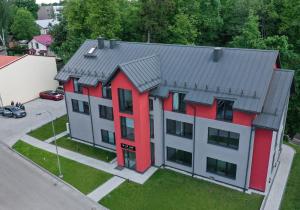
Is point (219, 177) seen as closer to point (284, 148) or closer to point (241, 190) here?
point (241, 190)

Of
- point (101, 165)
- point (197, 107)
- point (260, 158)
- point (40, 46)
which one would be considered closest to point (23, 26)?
point (40, 46)

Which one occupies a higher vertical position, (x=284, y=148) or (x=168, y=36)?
(x=168, y=36)

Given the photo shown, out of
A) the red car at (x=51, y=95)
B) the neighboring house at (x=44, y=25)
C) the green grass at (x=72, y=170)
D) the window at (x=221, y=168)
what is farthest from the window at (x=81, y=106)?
the neighboring house at (x=44, y=25)

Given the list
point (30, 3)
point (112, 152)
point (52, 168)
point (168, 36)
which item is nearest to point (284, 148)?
point (112, 152)

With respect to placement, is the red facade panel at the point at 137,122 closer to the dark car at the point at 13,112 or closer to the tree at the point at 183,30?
the dark car at the point at 13,112

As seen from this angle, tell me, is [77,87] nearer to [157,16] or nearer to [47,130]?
[47,130]

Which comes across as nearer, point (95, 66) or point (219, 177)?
point (219, 177)
